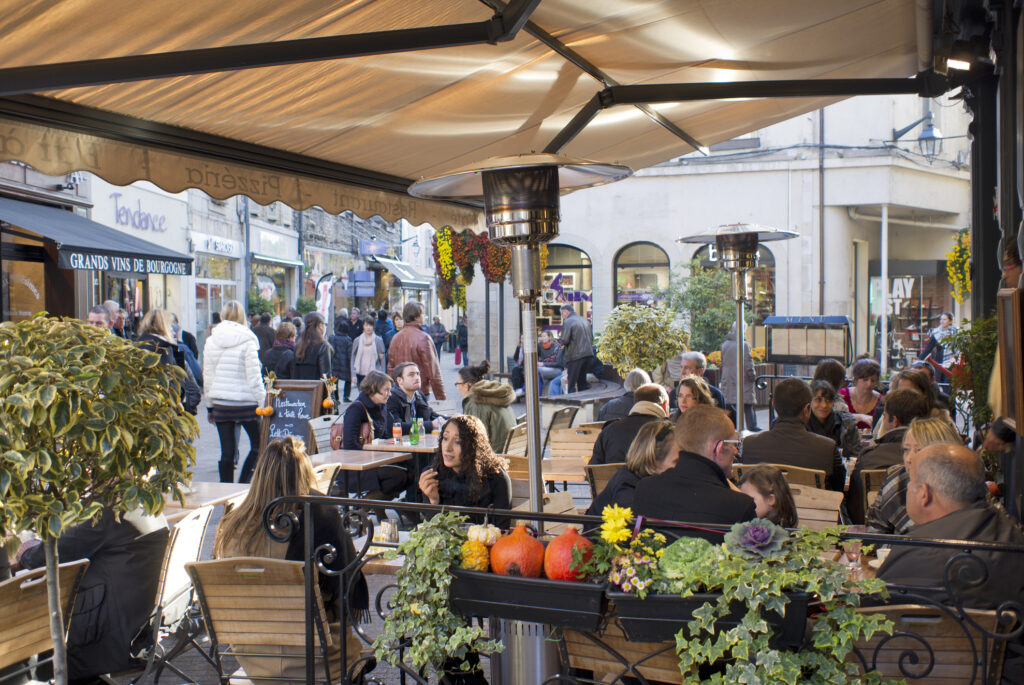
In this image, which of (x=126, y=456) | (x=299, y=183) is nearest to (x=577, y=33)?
(x=299, y=183)

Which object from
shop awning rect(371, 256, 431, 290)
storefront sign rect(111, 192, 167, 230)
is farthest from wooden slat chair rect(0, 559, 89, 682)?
shop awning rect(371, 256, 431, 290)

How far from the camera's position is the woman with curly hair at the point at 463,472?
565 cm

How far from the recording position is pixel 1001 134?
577 cm

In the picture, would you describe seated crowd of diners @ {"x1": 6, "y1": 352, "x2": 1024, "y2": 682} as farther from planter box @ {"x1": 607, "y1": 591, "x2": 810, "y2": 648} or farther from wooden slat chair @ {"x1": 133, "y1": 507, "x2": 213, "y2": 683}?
planter box @ {"x1": 607, "y1": 591, "x2": 810, "y2": 648}

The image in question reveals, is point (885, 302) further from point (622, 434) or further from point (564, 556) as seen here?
point (564, 556)

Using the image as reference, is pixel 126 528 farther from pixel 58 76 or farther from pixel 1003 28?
pixel 1003 28

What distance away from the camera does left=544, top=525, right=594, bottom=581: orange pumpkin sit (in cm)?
283

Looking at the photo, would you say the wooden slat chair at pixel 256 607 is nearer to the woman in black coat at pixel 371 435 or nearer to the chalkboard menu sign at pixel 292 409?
the woman in black coat at pixel 371 435

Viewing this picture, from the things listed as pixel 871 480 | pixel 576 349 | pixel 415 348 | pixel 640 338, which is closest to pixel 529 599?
pixel 871 480

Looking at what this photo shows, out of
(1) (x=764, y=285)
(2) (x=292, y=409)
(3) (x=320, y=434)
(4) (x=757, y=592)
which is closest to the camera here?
(4) (x=757, y=592)

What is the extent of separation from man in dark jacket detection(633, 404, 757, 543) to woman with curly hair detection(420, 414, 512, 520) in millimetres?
1907

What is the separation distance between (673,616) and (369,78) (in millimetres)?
2761

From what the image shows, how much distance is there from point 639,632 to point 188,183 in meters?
2.99

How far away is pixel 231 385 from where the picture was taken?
968 centimetres
